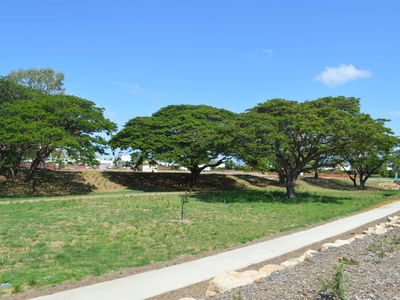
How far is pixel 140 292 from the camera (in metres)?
6.41

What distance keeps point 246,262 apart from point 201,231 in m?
4.27

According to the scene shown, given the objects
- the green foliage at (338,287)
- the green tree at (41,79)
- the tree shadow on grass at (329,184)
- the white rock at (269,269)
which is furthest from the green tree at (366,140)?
the green tree at (41,79)

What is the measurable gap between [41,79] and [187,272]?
44.4 metres

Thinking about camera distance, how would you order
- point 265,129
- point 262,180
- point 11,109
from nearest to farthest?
point 265,129
point 11,109
point 262,180

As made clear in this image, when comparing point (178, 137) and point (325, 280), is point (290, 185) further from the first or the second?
point (325, 280)

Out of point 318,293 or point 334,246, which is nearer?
point 318,293

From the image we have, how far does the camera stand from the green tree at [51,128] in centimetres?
2486

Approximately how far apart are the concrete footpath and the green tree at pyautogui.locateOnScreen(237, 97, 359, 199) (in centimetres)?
1062

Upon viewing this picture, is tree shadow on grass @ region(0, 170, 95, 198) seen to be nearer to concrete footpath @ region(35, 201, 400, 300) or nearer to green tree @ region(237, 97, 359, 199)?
green tree @ region(237, 97, 359, 199)

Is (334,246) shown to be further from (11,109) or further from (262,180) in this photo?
(262,180)

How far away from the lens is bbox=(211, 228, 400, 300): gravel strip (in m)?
5.20

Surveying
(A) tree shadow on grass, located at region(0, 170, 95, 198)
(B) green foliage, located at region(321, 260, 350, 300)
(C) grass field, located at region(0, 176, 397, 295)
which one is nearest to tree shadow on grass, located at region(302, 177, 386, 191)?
(C) grass field, located at region(0, 176, 397, 295)

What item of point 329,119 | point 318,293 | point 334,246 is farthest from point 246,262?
point 329,119

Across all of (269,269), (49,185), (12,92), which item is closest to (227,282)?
(269,269)
